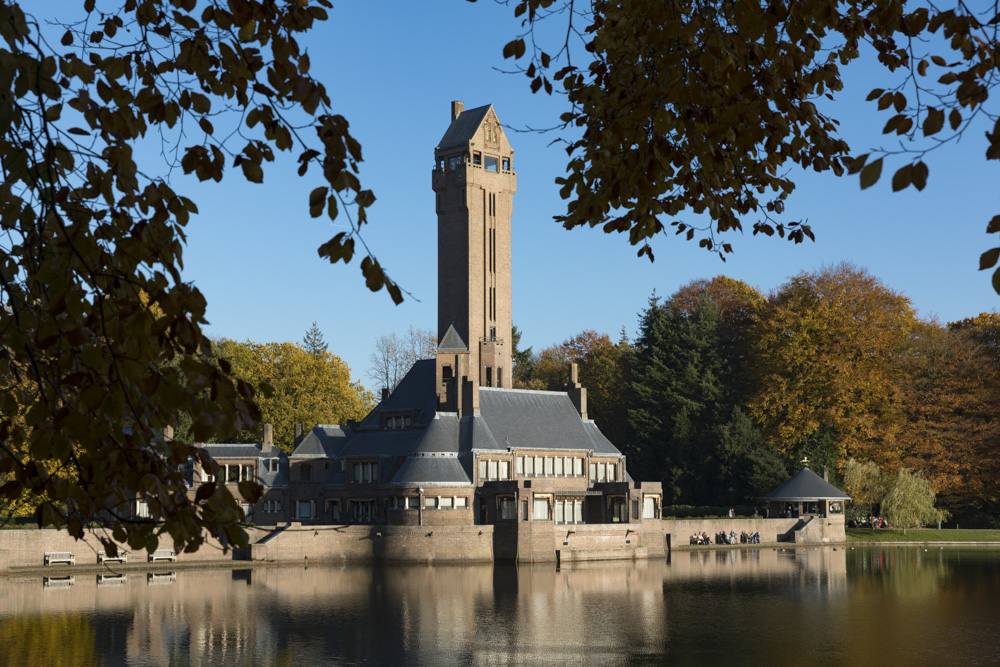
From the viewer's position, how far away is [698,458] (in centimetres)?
8156

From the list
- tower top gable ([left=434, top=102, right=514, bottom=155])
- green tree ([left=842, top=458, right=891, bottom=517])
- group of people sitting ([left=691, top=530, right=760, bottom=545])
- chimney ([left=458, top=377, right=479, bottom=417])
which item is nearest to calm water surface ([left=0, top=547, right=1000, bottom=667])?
chimney ([left=458, top=377, right=479, bottom=417])

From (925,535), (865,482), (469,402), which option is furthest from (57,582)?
(925,535)

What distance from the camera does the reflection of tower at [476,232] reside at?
78.0 m

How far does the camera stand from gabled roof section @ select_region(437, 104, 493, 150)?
7988cm

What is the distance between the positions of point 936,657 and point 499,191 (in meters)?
57.1

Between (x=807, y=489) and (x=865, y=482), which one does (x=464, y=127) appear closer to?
(x=807, y=489)

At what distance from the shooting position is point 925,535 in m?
75.5

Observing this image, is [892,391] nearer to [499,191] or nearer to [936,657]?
[499,191]

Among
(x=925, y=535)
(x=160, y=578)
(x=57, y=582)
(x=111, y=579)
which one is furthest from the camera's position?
(x=925, y=535)

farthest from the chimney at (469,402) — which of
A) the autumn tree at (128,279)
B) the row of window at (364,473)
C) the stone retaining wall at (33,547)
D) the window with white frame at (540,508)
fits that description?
the autumn tree at (128,279)

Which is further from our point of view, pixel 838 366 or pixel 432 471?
pixel 838 366

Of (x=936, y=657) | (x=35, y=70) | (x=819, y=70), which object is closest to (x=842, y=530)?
(x=936, y=657)

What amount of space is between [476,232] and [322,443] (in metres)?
18.8

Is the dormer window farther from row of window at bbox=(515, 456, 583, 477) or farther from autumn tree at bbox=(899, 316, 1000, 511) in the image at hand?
autumn tree at bbox=(899, 316, 1000, 511)
